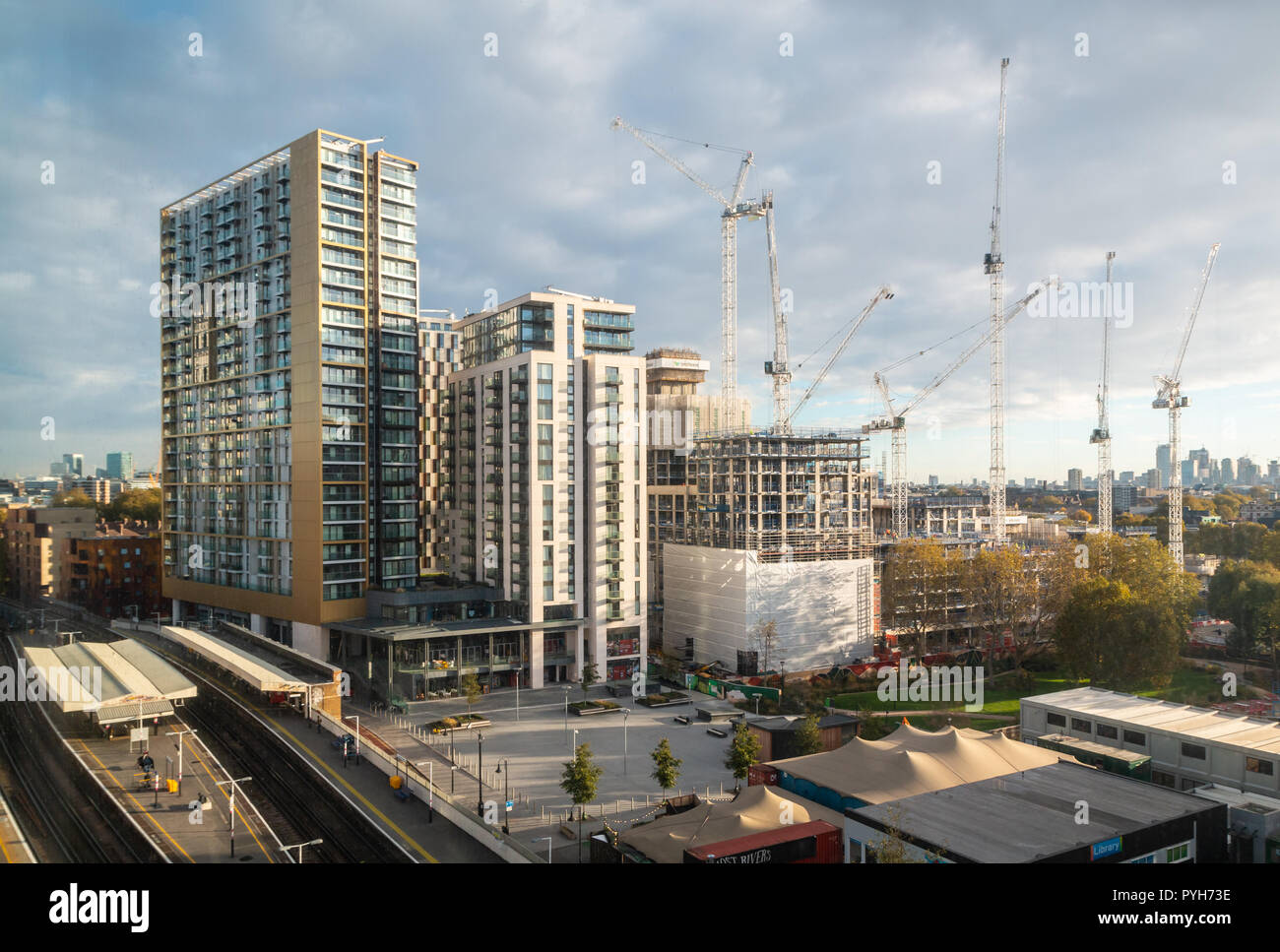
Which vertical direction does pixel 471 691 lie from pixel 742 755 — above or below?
below

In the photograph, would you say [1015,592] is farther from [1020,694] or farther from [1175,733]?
[1175,733]

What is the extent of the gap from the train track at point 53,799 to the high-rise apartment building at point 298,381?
21.2 metres

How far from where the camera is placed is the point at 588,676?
28203mm

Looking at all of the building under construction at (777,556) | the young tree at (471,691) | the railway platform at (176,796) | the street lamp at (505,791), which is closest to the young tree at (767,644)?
the building under construction at (777,556)

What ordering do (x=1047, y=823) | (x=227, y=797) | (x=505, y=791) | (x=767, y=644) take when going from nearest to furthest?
(x=1047, y=823), (x=227, y=797), (x=505, y=791), (x=767, y=644)

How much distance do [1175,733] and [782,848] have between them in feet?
33.3

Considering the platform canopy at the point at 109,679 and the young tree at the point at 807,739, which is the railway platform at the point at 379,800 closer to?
the platform canopy at the point at 109,679

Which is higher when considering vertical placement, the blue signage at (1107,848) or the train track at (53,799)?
the train track at (53,799)

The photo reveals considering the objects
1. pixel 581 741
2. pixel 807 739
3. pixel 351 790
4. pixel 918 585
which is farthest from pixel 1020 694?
pixel 351 790

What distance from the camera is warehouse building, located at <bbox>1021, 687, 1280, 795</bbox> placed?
15469 mm

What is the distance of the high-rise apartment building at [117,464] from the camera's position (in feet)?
32.8

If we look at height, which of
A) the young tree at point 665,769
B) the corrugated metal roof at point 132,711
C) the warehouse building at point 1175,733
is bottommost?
the young tree at point 665,769

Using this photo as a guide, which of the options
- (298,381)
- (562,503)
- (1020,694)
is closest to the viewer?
(1020,694)

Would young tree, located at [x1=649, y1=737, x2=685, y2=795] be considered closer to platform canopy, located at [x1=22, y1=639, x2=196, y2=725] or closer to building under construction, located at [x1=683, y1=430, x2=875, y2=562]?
platform canopy, located at [x1=22, y1=639, x2=196, y2=725]
